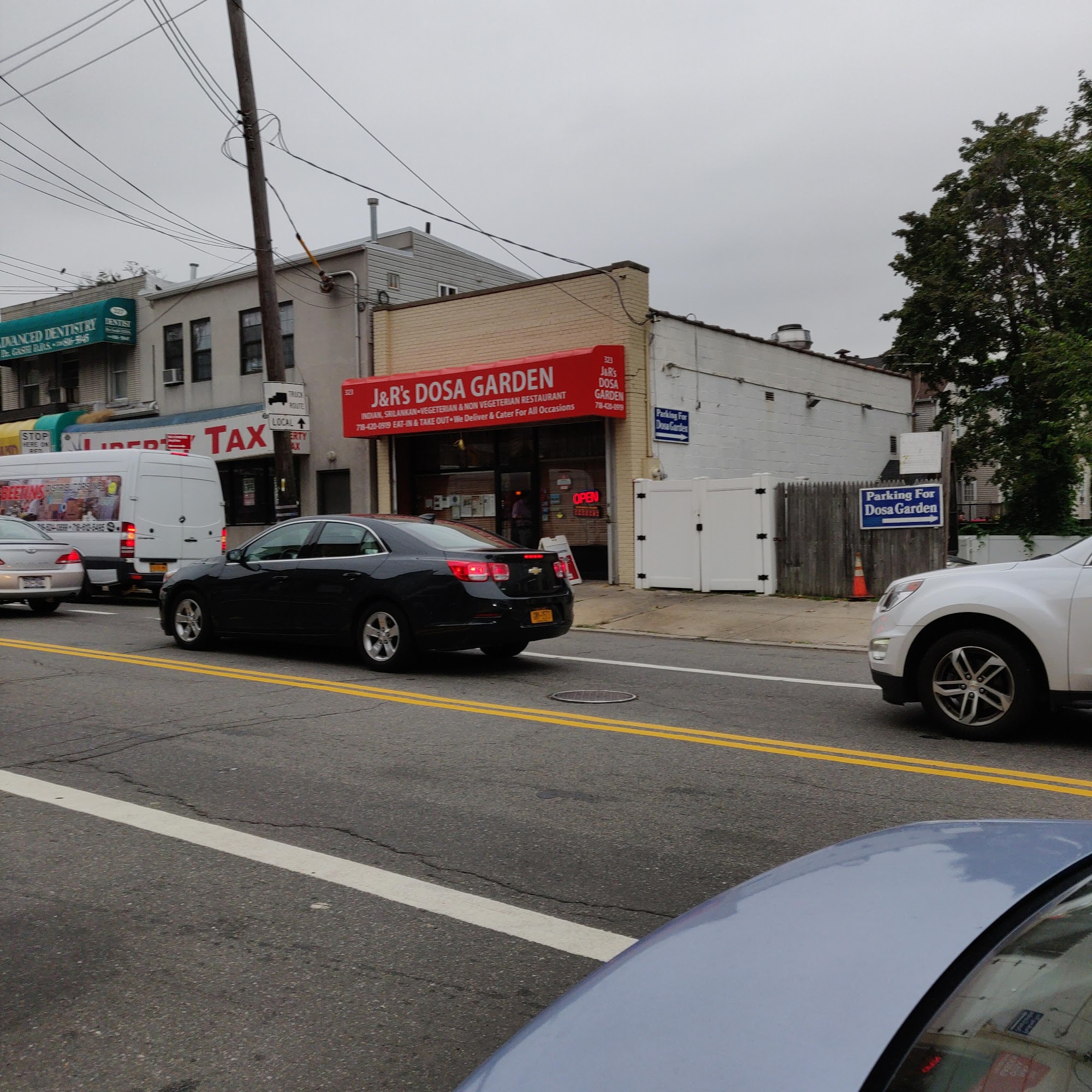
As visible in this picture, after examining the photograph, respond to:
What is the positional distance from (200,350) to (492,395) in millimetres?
10379

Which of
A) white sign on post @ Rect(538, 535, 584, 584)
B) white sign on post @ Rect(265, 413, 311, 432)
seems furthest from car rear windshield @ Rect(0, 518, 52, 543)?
white sign on post @ Rect(538, 535, 584, 584)

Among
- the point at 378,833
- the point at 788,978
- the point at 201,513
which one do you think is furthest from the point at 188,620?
the point at 788,978

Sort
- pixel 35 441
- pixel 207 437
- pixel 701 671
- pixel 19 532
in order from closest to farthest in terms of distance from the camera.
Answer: pixel 701 671 < pixel 19 532 < pixel 207 437 < pixel 35 441

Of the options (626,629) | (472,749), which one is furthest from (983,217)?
(472,749)

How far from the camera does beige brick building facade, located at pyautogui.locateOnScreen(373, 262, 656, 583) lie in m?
19.0

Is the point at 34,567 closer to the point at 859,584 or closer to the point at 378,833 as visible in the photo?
the point at 859,584

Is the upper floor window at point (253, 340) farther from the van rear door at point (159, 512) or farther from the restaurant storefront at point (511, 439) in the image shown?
the van rear door at point (159, 512)

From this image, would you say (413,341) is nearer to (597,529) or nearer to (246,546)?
(597,529)

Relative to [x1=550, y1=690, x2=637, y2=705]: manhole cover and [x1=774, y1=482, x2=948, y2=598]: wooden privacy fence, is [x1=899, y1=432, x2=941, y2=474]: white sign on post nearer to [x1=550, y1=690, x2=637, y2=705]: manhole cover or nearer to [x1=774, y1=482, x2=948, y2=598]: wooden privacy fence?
[x1=774, y1=482, x2=948, y2=598]: wooden privacy fence

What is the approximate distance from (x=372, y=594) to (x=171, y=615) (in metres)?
3.00

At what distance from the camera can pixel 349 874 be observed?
457cm

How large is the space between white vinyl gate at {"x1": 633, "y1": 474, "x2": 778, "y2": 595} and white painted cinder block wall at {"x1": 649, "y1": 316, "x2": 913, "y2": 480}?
4.69ft

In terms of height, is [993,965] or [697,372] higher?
[697,372]

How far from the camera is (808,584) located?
56.3 ft
